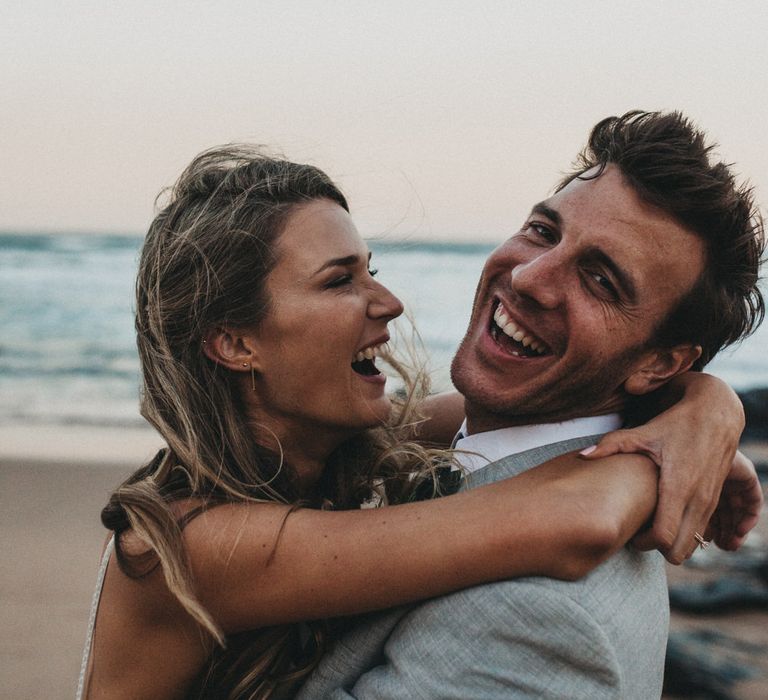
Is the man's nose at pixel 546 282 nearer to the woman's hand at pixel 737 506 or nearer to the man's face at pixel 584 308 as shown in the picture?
the man's face at pixel 584 308

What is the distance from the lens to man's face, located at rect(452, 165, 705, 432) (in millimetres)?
2758

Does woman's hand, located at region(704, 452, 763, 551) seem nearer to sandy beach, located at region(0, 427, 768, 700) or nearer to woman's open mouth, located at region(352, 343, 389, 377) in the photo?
woman's open mouth, located at region(352, 343, 389, 377)

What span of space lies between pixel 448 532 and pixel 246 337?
36.7 inches

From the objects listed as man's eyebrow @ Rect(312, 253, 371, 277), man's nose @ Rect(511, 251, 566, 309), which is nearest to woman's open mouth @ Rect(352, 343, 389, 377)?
man's eyebrow @ Rect(312, 253, 371, 277)

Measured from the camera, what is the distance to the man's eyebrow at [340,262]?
2.86 meters

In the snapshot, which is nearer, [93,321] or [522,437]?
[522,437]

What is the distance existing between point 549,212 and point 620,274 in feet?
1.10

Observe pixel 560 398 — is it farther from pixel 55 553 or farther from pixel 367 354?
pixel 55 553

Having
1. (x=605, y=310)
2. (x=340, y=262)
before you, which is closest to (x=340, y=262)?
(x=340, y=262)

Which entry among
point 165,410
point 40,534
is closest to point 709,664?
point 165,410

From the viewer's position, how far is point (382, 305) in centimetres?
297

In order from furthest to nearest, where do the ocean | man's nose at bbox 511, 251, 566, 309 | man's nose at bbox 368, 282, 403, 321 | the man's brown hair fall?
the ocean, man's nose at bbox 368, 282, 403, 321, man's nose at bbox 511, 251, 566, 309, the man's brown hair

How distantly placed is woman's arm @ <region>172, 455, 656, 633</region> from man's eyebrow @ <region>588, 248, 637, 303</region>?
572mm

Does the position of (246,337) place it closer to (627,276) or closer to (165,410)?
(165,410)
